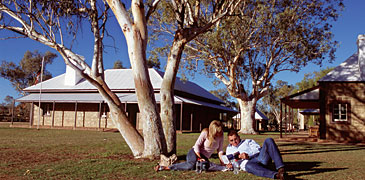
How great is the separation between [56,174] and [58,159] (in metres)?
2.19

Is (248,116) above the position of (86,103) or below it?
below

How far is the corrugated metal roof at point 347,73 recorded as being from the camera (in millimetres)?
17328

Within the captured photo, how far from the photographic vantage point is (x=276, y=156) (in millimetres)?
5367

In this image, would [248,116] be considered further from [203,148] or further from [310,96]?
[203,148]

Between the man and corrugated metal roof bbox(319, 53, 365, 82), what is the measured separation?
13.4m

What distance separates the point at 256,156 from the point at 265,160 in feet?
1.21

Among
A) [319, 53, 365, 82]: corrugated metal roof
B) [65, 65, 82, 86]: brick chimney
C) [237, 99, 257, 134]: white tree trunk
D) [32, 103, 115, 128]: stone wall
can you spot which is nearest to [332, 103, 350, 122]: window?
[319, 53, 365, 82]: corrugated metal roof

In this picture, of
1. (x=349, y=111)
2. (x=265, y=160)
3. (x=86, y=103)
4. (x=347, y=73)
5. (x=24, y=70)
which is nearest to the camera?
(x=265, y=160)

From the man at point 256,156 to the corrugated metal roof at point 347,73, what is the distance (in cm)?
1337

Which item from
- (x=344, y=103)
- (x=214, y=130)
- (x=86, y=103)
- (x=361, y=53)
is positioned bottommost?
(x=214, y=130)

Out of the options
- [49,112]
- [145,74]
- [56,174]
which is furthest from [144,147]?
[49,112]

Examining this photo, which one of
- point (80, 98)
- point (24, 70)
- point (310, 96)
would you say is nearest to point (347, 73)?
point (310, 96)

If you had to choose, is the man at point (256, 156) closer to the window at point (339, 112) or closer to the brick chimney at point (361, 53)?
the window at point (339, 112)

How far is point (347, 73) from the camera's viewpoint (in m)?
17.8
